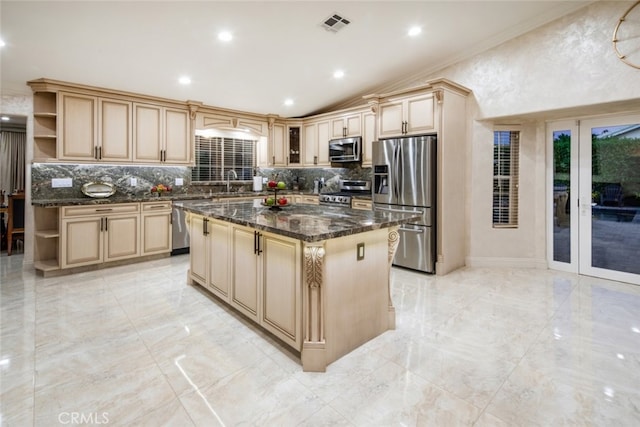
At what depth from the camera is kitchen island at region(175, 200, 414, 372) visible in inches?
82.6

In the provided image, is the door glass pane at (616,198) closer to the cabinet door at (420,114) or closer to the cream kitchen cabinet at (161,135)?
the cabinet door at (420,114)

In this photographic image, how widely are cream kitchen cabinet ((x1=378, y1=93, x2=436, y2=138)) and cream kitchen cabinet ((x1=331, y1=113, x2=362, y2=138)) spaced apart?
2.63 feet

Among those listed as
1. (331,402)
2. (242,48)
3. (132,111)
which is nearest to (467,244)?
(331,402)

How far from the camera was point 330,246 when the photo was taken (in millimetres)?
2129

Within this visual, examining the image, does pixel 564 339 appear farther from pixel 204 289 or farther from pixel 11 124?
pixel 11 124

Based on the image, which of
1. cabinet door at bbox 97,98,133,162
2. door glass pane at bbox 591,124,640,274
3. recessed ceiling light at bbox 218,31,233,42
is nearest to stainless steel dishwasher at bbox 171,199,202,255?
cabinet door at bbox 97,98,133,162

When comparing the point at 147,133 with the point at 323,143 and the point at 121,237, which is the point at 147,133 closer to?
the point at 121,237

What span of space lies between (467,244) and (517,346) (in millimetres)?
2473

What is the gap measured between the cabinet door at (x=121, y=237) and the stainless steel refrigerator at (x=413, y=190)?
3677mm

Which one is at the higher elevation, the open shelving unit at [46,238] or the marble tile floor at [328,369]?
the open shelving unit at [46,238]

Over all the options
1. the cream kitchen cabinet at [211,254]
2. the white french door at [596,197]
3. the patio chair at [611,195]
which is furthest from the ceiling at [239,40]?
the patio chair at [611,195]

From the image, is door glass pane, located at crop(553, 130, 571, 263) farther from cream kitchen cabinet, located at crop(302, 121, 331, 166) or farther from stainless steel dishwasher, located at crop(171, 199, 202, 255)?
stainless steel dishwasher, located at crop(171, 199, 202, 255)

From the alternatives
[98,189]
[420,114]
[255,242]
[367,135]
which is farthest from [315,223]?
[98,189]

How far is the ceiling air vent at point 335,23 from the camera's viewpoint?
347 cm
